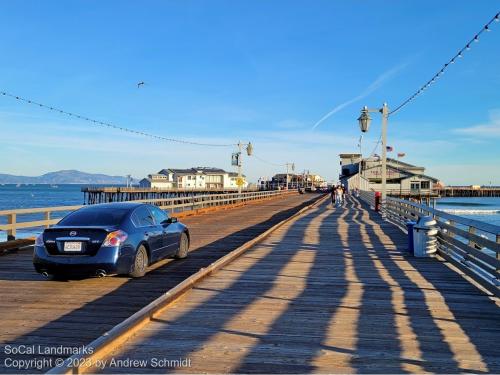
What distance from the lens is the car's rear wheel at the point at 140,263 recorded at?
335 inches

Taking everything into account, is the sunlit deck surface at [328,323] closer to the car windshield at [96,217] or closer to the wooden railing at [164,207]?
the car windshield at [96,217]

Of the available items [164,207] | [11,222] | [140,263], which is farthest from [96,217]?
[164,207]

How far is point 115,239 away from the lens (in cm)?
812

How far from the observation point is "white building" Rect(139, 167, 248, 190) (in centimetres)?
13688

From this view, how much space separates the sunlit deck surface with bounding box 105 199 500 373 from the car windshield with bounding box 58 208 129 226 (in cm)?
222

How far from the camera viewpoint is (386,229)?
17.4 meters

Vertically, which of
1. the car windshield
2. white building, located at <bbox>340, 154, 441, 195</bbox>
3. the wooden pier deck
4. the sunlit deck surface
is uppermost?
white building, located at <bbox>340, 154, 441, 195</bbox>

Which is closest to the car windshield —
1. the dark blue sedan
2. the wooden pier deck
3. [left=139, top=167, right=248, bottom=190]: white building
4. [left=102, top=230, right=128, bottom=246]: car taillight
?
the dark blue sedan

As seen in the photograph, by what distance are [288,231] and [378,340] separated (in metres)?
11.4

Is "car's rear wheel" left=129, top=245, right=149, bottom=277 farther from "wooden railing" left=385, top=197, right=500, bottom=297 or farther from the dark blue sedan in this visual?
"wooden railing" left=385, top=197, right=500, bottom=297

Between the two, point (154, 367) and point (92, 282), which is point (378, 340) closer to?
point (154, 367)

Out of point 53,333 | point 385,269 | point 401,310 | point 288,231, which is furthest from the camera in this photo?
point 288,231

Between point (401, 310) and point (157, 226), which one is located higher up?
point (157, 226)

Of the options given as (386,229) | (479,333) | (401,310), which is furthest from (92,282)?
(386,229)
